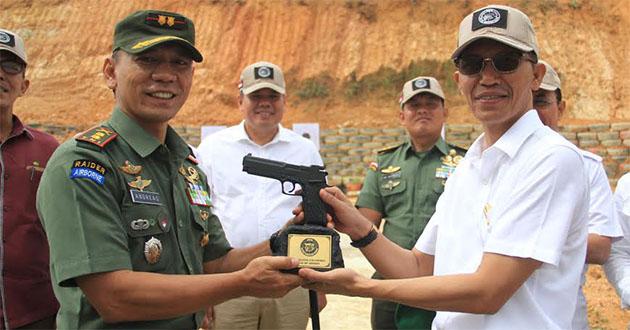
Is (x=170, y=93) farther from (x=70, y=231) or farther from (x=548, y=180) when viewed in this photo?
(x=548, y=180)

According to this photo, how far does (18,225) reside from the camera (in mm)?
3086

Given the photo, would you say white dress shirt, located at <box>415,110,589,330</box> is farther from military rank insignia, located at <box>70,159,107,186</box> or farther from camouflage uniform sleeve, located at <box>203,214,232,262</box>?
military rank insignia, located at <box>70,159,107,186</box>

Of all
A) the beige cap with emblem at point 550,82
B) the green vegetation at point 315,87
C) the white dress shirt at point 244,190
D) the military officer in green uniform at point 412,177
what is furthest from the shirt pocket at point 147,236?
the green vegetation at point 315,87

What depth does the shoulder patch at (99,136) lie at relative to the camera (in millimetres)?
2092

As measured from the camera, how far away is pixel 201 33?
77.3ft

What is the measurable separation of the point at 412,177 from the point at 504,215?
2.38m

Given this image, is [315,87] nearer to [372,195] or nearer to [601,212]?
[372,195]

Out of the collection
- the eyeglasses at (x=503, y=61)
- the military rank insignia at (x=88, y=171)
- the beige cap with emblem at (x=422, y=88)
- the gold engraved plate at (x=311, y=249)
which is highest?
the beige cap with emblem at (x=422, y=88)

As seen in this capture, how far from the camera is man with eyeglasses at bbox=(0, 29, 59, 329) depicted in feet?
9.97

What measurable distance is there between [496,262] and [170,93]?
1486 mm

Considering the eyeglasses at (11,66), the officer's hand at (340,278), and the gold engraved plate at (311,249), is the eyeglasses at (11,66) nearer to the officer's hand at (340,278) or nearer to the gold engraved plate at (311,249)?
the gold engraved plate at (311,249)

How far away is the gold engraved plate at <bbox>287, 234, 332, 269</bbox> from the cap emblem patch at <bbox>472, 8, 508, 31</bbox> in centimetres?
108

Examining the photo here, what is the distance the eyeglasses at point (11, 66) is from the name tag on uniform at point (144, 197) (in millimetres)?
→ 1778

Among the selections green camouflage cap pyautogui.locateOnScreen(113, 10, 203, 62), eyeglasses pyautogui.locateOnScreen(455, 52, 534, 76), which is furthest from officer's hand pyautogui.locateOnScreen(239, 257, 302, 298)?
eyeglasses pyautogui.locateOnScreen(455, 52, 534, 76)
